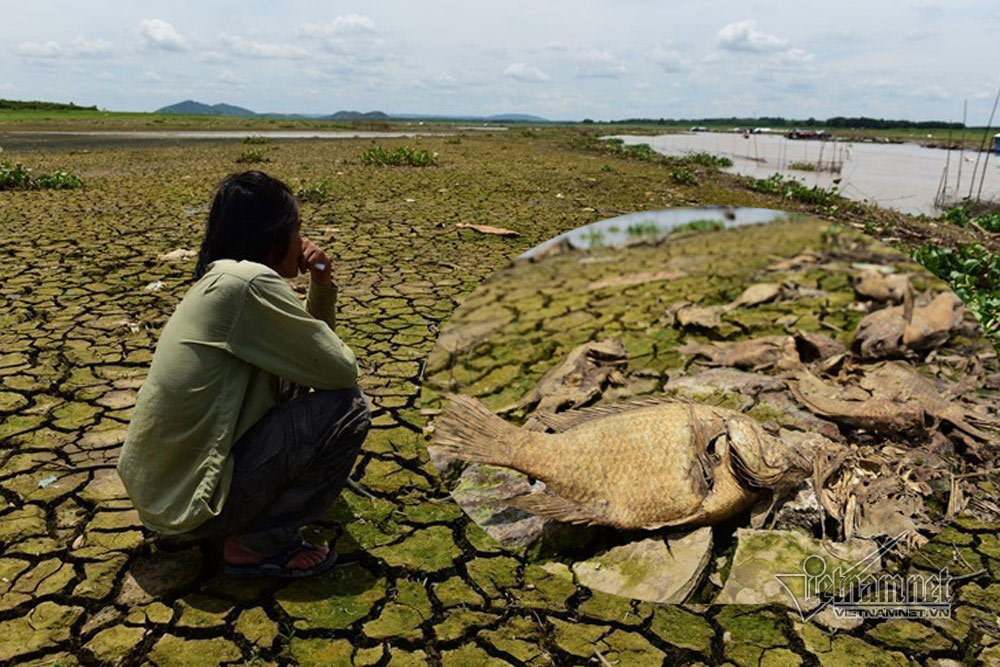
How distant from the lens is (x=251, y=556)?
7.20 ft

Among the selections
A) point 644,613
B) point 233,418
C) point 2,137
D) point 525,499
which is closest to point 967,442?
A: point 644,613

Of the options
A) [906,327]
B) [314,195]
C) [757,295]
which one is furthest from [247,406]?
[314,195]

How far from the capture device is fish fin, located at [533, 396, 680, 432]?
2.11 metres

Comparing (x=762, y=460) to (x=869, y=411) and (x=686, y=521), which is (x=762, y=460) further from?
(x=869, y=411)

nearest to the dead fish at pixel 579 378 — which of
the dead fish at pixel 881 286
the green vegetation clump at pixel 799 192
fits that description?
the dead fish at pixel 881 286

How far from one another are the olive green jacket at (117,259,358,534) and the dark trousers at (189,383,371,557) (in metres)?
0.06

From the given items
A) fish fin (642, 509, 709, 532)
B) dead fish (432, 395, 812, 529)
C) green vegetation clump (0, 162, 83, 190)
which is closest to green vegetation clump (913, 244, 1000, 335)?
dead fish (432, 395, 812, 529)

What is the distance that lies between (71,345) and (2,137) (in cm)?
2723

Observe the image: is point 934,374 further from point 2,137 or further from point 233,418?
point 2,137

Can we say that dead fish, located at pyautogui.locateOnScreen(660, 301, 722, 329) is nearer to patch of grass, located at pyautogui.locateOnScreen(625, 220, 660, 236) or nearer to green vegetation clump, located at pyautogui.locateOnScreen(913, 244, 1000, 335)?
patch of grass, located at pyautogui.locateOnScreen(625, 220, 660, 236)

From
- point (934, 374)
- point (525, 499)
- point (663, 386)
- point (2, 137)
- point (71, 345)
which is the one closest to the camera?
point (525, 499)

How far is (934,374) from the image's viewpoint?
7.47 feet

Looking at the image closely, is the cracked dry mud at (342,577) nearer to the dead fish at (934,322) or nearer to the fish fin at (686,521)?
the fish fin at (686,521)

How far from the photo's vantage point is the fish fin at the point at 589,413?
2113 millimetres
